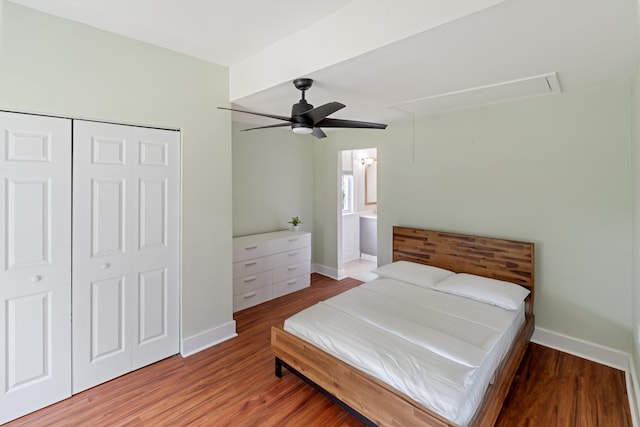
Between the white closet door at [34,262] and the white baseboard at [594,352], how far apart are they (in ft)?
13.3

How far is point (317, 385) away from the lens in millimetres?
2098

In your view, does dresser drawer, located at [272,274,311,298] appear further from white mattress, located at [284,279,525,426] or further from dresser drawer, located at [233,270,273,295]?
white mattress, located at [284,279,525,426]

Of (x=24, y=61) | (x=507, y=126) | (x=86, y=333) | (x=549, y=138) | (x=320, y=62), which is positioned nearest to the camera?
(x=24, y=61)

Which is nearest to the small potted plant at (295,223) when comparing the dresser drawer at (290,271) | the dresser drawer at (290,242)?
the dresser drawer at (290,242)

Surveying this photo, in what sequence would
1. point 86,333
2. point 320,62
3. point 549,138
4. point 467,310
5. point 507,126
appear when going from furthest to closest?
point 507,126 → point 549,138 → point 467,310 → point 86,333 → point 320,62

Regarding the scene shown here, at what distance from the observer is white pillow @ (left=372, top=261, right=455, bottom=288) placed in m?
3.04

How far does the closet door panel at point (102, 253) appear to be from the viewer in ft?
7.28

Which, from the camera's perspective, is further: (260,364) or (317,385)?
(260,364)

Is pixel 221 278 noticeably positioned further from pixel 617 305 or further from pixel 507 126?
pixel 617 305

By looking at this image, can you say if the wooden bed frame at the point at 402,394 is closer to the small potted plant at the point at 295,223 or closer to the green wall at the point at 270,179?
the small potted plant at the point at 295,223

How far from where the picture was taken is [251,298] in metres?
3.91

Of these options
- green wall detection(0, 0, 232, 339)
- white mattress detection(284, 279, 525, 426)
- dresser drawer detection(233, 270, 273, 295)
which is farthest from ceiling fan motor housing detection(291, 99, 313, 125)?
dresser drawer detection(233, 270, 273, 295)

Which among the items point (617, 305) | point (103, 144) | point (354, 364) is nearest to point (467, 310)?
point (354, 364)

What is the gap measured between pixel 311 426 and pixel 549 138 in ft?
10.4
